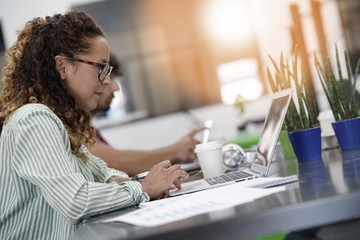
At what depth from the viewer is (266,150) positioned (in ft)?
5.22

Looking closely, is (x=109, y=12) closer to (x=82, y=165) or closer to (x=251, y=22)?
(x=251, y=22)

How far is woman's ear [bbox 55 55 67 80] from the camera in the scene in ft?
5.34

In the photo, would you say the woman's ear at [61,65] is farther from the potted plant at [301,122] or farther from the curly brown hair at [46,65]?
the potted plant at [301,122]

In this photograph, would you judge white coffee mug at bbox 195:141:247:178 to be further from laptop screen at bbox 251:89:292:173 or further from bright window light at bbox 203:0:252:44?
bright window light at bbox 203:0:252:44

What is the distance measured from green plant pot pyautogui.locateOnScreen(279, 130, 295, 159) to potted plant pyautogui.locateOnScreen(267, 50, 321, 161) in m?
0.06

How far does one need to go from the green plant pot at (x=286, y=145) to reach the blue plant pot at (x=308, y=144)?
0.76 ft

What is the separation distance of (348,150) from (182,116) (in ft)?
19.7

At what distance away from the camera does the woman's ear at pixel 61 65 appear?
1628 mm

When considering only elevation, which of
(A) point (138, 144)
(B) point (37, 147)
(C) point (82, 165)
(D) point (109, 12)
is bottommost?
(A) point (138, 144)

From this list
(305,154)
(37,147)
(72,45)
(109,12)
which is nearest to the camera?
(37,147)

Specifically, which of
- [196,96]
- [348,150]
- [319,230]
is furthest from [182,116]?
[319,230]

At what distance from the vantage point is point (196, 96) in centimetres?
838

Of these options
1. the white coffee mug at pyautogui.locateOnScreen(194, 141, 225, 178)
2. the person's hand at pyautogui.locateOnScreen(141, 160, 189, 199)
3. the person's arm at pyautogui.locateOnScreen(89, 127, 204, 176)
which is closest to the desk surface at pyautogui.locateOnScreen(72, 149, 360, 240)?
the person's hand at pyautogui.locateOnScreen(141, 160, 189, 199)

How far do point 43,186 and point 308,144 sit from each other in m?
0.92
